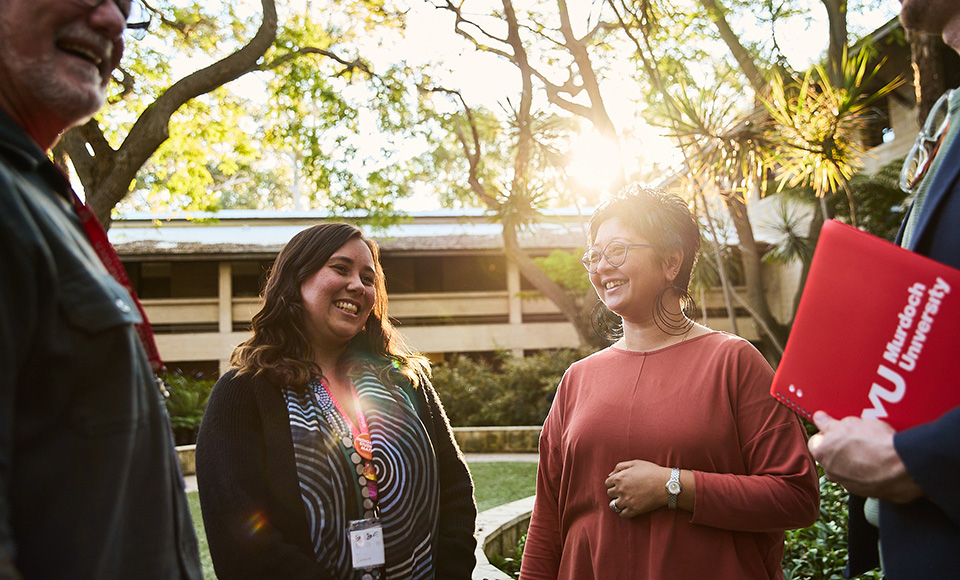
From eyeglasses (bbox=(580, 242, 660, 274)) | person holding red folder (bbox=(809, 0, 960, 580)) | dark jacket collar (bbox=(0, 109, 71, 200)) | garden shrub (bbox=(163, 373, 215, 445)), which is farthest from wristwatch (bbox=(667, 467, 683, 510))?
garden shrub (bbox=(163, 373, 215, 445))

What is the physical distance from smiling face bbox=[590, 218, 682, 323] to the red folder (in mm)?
996

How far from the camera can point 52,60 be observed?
123 cm

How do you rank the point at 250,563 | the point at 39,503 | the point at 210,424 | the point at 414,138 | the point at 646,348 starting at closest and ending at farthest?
the point at 39,503
the point at 250,563
the point at 210,424
the point at 646,348
the point at 414,138

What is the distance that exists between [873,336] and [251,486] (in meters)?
1.71

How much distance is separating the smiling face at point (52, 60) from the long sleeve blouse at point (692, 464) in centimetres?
170

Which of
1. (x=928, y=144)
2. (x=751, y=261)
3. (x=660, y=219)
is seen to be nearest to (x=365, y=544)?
(x=660, y=219)

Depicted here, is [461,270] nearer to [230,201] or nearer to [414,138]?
[414,138]

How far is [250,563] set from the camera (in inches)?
79.0

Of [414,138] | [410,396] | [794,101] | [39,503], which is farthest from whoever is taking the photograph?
[414,138]

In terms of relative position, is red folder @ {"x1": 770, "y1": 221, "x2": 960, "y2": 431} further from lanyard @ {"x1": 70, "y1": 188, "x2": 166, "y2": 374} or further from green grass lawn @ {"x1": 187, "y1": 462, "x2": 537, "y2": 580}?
green grass lawn @ {"x1": 187, "y1": 462, "x2": 537, "y2": 580}

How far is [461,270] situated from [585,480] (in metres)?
21.4

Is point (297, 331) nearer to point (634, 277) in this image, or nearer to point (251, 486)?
point (251, 486)

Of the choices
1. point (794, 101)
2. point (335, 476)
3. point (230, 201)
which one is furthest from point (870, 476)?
point (230, 201)

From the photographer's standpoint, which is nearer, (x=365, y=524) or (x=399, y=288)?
(x=365, y=524)
